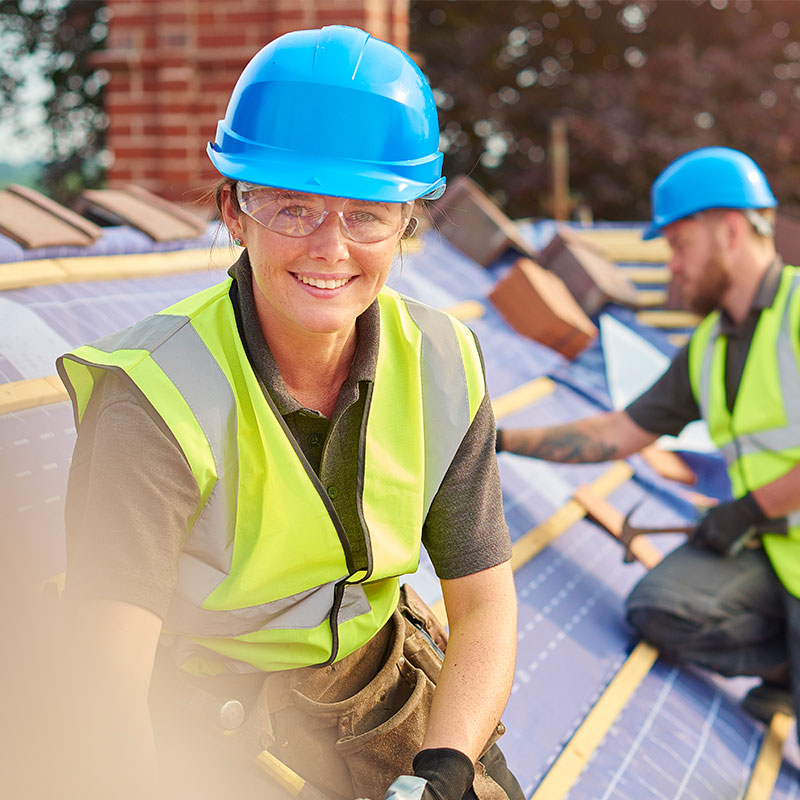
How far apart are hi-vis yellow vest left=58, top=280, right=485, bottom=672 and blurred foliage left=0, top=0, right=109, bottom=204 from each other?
548 inches

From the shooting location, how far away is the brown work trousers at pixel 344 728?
1657mm

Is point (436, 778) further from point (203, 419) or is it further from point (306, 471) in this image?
point (203, 419)

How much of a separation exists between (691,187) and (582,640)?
5.77ft

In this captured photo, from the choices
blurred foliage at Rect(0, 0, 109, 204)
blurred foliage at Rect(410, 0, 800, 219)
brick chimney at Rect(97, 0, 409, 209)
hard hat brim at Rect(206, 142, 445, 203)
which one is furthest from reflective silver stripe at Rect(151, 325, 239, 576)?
blurred foliage at Rect(0, 0, 109, 204)

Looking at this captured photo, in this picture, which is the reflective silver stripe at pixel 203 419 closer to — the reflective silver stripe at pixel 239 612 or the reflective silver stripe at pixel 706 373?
the reflective silver stripe at pixel 239 612

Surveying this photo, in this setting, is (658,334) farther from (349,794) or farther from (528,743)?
(349,794)

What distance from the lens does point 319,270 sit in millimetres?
1502

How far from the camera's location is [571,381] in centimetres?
439

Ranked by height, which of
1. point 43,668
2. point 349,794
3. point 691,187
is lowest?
point 349,794

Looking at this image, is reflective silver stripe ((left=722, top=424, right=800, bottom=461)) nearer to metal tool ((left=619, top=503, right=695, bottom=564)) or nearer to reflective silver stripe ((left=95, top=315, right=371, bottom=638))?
metal tool ((left=619, top=503, right=695, bottom=564))

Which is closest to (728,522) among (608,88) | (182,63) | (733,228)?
(733,228)

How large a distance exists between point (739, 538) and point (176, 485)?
2481mm

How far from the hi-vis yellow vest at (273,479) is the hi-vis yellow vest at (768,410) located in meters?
1.87

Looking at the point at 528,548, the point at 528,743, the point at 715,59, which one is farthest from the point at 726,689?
the point at 715,59
